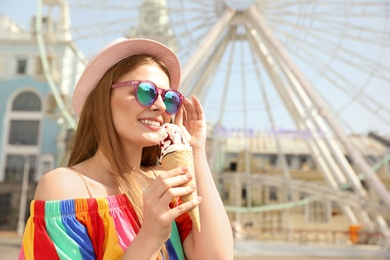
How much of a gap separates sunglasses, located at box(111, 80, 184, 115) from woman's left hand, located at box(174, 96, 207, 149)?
0.07 meters

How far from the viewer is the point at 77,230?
4.46 ft

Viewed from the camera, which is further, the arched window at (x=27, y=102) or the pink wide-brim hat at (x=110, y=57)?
the arched window at (x=27, y=102)

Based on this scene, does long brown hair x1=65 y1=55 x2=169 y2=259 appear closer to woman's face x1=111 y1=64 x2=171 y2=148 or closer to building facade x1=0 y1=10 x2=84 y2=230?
woman's face x1=111 y1=64 x2=171 y2=148

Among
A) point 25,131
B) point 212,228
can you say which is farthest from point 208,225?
point 25,131

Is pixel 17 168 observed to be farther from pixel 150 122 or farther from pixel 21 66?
pixel 150 122

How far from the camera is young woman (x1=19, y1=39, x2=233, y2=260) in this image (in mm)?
1294

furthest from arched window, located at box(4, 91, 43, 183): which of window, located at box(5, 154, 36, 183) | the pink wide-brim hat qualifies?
the pink wide-brim hat

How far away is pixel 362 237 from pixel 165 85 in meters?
14.2

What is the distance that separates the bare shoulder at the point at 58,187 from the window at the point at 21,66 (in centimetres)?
3393

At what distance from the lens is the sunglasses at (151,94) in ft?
4.99

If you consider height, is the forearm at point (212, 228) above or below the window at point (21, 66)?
above

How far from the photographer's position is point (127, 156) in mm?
1639

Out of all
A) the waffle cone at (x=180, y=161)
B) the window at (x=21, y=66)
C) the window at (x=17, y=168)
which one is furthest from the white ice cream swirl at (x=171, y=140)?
the window at (x=21, y=66)

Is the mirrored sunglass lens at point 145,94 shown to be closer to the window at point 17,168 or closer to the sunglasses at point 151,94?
the sunglasses at point 151,94
